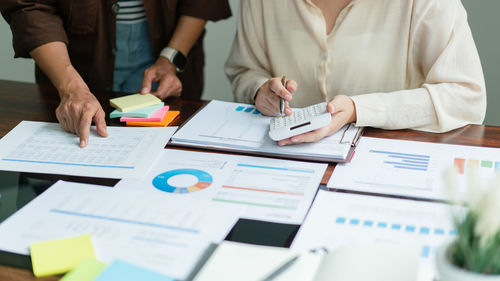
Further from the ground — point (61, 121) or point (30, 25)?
point (30, 25)

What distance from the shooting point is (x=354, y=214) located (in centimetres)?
90

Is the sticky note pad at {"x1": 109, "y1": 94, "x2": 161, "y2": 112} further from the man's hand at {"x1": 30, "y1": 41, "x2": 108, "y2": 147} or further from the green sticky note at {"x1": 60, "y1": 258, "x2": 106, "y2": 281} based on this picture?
the green sticky note at {"x1": 60, "y1": 258, "x2": 106, "y2": 281}

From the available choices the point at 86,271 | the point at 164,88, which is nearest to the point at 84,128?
the point at 164,88

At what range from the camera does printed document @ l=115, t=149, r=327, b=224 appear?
942mm

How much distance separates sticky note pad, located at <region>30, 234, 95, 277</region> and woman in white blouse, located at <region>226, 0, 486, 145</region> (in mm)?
497

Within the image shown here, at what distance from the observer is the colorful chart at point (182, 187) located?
1008 millimetres

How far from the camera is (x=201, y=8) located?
1.81 metres

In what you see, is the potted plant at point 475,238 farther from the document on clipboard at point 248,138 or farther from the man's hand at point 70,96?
the man's hand at point 70,96

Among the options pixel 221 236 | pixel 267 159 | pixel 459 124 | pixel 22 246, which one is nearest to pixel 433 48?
pixel 459 124

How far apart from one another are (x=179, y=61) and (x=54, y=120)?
0.50 m

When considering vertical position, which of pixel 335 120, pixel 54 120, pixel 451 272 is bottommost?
pixel 54 120

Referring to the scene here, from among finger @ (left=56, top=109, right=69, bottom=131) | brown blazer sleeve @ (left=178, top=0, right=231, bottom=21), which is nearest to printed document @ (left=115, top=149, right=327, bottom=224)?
→ finger @ (left=56, top=109, right=69, bottom=131)

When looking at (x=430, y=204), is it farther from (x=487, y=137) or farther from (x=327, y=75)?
(x=327, y=75)

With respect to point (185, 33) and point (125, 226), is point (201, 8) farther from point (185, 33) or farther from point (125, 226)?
point (125, 226)
